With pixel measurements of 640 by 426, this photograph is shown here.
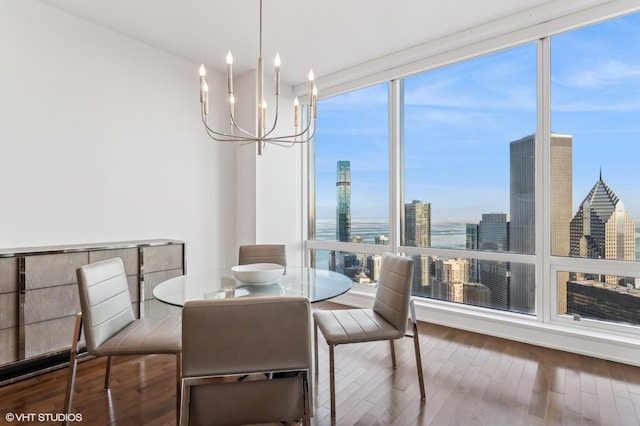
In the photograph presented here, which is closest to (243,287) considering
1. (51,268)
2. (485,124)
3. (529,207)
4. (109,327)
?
(109,327)

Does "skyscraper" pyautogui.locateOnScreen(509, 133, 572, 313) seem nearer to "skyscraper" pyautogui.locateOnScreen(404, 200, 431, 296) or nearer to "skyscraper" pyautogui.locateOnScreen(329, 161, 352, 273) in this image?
"skyscraper" pyautogui.locateOnScreen(404, 200, 431, 296)

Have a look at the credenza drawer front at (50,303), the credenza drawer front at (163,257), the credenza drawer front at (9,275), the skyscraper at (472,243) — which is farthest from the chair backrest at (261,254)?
the skyscraper at (472,243)

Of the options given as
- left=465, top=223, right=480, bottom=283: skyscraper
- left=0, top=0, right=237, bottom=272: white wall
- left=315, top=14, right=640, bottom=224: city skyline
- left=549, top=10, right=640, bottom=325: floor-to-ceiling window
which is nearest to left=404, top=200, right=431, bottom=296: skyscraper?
left=315, top=14, right=640, bottom=224: city skyline

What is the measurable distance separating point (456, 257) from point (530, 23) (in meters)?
2.18

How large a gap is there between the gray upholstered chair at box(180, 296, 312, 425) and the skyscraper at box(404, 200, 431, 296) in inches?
103

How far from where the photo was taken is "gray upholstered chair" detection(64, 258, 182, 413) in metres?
1.72

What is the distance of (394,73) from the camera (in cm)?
365

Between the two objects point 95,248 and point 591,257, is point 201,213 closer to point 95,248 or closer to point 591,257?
point 95,248

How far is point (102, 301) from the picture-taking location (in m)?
1.83

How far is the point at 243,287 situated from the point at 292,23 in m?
2.32

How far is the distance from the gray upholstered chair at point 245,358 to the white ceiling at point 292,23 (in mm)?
2474

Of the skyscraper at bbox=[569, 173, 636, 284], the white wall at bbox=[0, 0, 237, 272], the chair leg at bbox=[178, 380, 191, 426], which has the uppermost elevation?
the white wall at bbox=[0, 0, 237, 272]

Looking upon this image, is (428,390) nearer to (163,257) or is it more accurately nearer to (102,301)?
(102,301)

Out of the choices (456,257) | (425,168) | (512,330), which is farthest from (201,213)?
(512,330)
